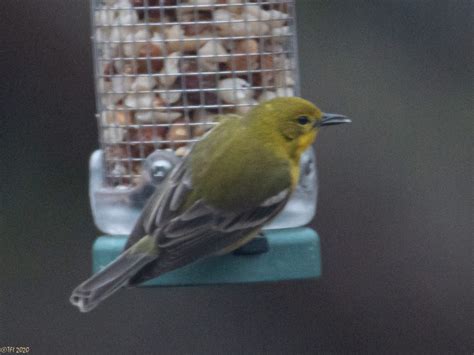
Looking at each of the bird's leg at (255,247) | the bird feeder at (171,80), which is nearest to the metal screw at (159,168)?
the bird feeder at (171,80)

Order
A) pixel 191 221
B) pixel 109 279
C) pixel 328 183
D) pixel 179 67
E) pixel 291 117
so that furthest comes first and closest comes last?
pixel 328 183, pixel 179 67, pixel 291 117, pixel 191 221, pixel 109 279

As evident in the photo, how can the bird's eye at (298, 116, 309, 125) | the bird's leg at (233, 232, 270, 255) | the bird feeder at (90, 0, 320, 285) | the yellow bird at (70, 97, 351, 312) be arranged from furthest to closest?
1. the bird feeder at (90, 0, 320, 285)
2. the bird's eye at (298, 116, 309, 125)
3. the bird's leg at (233, 232, 270, 255)
4. the yellow bird at (70, 97, 351, 312)

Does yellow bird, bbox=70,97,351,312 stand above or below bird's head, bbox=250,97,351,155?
below

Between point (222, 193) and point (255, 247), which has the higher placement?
point (222, 193)

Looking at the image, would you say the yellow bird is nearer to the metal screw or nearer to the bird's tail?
the bird's tail

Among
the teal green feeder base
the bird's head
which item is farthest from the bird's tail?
the bird's head

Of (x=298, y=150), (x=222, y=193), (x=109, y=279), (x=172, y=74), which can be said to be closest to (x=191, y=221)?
(x=222, y=193)

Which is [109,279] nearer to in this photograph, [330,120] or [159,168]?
[159,168]
